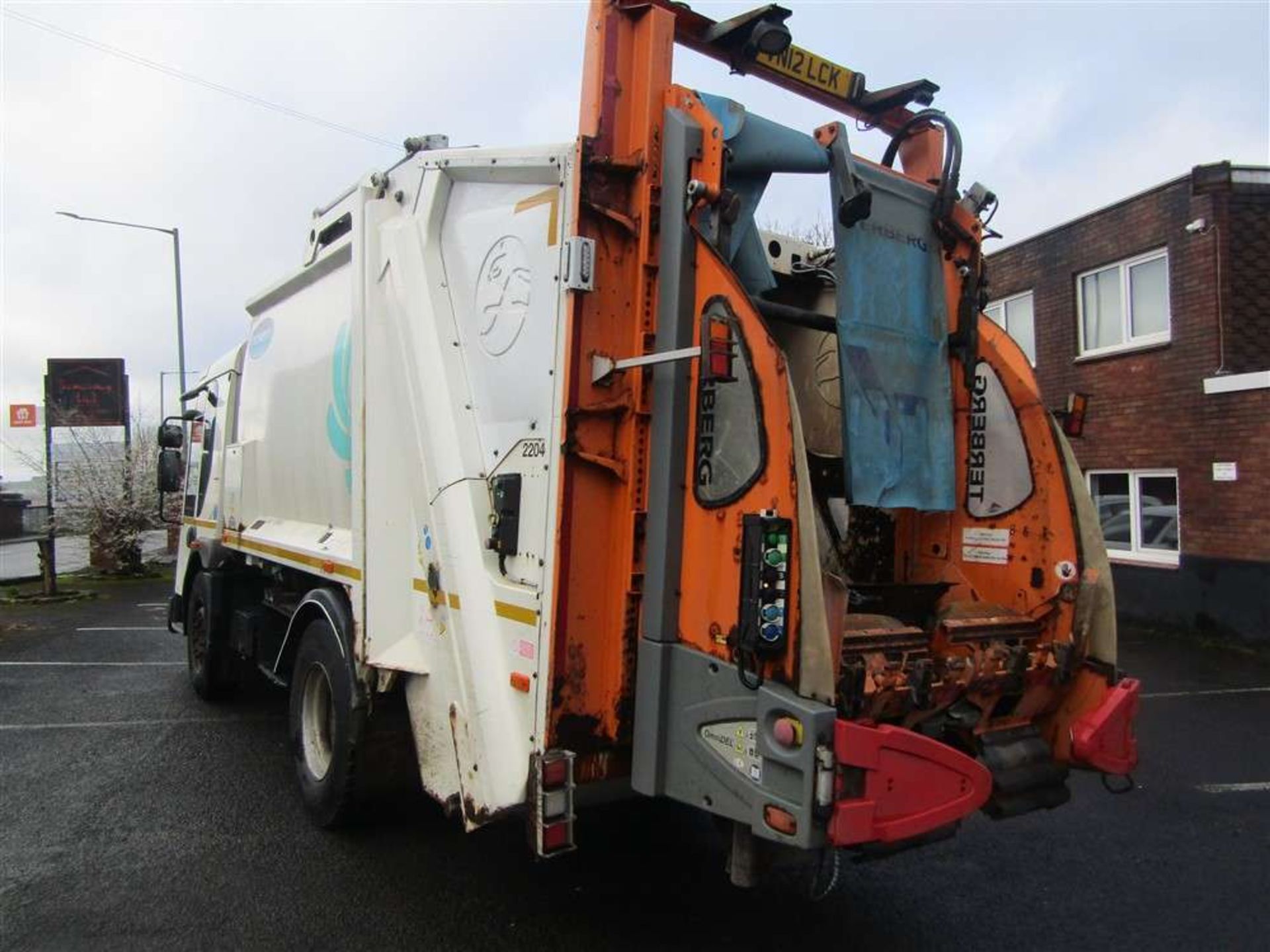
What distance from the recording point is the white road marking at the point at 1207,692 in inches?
293

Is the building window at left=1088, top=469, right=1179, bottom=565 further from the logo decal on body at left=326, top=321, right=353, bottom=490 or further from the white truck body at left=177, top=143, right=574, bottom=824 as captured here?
the white truck body at left=177, top=143, right=574, bottom=824

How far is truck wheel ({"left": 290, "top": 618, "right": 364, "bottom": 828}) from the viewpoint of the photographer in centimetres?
A: 393

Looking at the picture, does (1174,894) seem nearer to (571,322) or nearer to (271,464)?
(571,322)

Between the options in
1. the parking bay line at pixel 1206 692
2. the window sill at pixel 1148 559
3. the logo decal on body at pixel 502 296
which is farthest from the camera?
the window sill at pixel 1148 559

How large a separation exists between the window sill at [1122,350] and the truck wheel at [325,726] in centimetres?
1002

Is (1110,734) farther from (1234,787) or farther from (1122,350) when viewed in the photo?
(1122,350)

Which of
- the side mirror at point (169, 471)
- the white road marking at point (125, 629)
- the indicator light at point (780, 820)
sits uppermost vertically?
the side mirror at point (169, 471)

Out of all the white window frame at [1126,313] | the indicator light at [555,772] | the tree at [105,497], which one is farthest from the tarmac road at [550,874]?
the tree at [105,497]

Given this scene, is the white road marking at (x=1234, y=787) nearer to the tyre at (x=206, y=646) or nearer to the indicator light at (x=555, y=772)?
the indicator light at (x=555, y=772)

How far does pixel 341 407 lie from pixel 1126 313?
1011cm

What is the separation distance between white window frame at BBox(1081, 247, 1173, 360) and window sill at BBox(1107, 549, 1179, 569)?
1.05 metres

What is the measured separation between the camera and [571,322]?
291 centimetres

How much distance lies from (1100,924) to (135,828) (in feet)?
14.6

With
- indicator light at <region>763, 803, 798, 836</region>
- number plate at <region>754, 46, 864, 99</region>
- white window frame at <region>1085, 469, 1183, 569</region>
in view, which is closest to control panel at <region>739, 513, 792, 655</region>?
indicator light at <region>763, 803, 798, 836</region>
